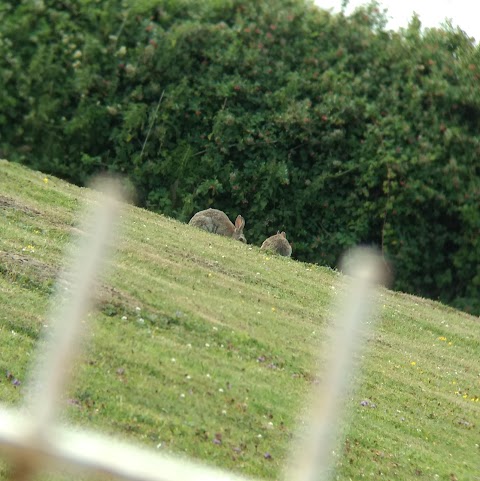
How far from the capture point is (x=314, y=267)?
2023 centimetres

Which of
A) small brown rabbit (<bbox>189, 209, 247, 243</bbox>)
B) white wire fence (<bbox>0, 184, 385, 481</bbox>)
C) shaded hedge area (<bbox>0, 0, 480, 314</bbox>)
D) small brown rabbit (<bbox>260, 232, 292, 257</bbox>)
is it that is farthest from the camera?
shaded hedge area (<bbox>0, 0, 480, 314</bbox>)

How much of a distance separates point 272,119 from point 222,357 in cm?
1392

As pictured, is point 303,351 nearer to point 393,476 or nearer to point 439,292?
point 393,476

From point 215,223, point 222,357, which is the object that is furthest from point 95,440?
point 215,223

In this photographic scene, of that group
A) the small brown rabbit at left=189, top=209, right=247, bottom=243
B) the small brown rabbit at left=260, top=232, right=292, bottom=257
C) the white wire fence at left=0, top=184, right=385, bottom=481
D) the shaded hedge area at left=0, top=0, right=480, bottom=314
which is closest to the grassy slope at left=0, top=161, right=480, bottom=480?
the small brown rabbit at left=260, top=232, right=292, bottom=257

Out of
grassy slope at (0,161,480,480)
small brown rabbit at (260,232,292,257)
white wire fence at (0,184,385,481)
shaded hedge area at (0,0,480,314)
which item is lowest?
grassy slope at (0,161,480,480)

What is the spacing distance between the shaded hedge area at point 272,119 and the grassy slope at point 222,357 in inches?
231

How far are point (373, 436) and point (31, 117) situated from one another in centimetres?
1622

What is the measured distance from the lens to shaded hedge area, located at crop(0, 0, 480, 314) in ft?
80.1

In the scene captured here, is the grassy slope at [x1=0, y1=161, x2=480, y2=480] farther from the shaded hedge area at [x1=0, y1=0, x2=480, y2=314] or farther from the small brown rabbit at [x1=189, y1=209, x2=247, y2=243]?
the shaded hedge area at [x1=0, y1=0, x2=480, y2=314]

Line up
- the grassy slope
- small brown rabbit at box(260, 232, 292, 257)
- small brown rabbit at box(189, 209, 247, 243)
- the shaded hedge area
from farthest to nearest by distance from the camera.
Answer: the shaded hedge area < small brown rabbit at box(189, 209, 247, 243) < small brown rabbit at box(260, 232, 292, 257) < the grassy slope

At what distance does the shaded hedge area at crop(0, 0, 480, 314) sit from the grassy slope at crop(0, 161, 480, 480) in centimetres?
587

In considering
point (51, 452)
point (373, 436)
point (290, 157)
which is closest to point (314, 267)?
point (290, 157)

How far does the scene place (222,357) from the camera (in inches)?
461
